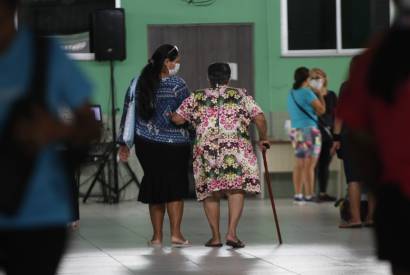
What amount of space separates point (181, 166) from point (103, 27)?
7395mm

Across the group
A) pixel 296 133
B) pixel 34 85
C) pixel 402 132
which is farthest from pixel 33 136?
pixel 296 133

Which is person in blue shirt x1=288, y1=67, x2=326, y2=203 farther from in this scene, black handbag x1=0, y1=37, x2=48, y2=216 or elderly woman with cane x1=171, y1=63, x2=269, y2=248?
black handbag x1=0, y1=37, x2=48, y2=216

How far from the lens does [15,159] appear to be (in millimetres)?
4184

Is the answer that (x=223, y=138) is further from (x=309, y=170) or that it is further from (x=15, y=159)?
(x=15, y=159)

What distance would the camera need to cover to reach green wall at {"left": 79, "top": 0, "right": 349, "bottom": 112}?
64.1ft

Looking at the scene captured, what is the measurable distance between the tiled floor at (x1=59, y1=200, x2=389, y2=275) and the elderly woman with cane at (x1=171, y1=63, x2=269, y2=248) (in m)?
0.54

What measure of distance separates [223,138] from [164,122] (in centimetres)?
60

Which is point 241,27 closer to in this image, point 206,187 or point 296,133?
point 296,133

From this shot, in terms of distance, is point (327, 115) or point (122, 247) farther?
point (327, 115)

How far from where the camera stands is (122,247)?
12258 mm

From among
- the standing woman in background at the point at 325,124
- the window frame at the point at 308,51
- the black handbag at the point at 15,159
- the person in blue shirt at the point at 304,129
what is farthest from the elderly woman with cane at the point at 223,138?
the window frame at the point at 308,51

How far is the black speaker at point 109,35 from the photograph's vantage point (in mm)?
19109

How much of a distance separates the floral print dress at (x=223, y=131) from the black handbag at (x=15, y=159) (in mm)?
7715

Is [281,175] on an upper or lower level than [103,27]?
lower
